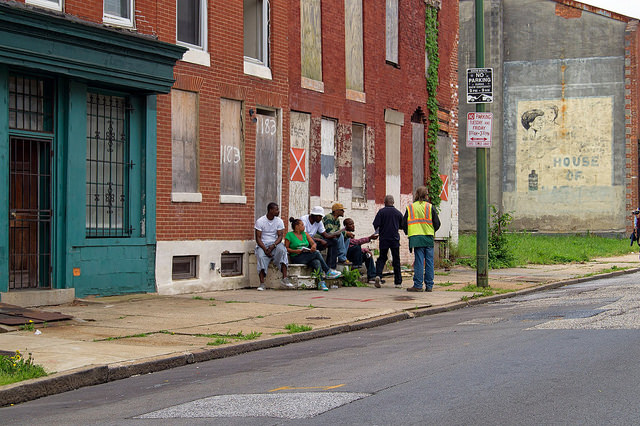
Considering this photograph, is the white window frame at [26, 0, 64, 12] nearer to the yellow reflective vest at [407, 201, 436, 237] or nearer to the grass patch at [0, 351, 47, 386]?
the grass patch at [0, 351, 47, 386]

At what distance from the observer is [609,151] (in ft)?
135

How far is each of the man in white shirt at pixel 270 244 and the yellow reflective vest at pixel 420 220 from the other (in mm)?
2437

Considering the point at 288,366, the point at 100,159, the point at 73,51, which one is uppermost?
the point at 73,51

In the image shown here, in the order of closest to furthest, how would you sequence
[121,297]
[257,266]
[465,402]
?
[465,402]
[121,297]
[257,266]

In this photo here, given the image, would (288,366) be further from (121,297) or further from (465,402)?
(121,297)

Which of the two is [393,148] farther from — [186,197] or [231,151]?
[186,197]

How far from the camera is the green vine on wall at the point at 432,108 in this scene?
968 inches

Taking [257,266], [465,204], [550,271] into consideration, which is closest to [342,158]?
[257,266]

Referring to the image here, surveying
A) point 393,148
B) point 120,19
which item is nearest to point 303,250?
point 120,19

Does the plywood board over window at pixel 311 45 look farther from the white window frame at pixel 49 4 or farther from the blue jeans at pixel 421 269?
the white window frame at pixel 49 4

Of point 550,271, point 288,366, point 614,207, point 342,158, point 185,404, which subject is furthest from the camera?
point 614,207

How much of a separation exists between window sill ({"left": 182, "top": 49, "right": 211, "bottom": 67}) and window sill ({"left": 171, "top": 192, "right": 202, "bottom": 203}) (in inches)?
94.8

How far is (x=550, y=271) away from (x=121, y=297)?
12.4m

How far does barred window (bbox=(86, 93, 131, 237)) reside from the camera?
14234 millimetres
